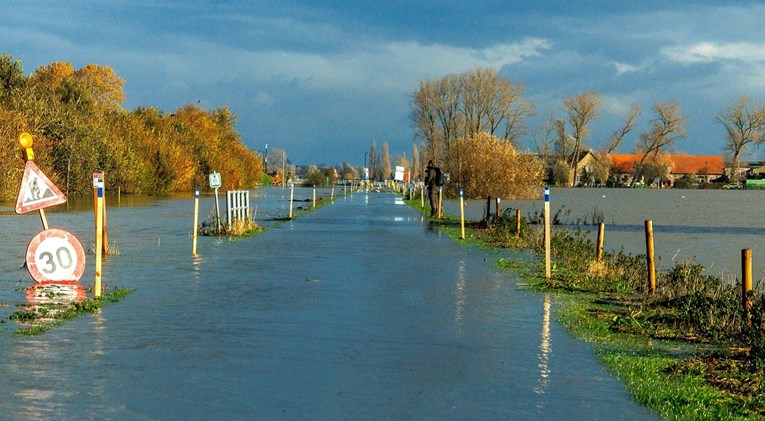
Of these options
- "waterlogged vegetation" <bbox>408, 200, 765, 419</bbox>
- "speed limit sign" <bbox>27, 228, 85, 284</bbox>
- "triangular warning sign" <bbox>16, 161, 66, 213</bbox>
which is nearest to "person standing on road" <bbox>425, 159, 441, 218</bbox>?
"waterlogged vegetation" <bbox>408, 200, 765, 419</bbox>

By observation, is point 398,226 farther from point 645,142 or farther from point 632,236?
point 645,142

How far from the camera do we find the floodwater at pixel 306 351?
741 centimetres

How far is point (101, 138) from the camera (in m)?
74.6

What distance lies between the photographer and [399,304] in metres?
13.3

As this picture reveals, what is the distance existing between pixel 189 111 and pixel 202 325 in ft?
357

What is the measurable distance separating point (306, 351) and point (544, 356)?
2376mm

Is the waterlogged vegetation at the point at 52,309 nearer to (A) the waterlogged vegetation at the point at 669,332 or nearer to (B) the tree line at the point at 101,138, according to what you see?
(A) the waterlogged vegetation at the point at 669,332

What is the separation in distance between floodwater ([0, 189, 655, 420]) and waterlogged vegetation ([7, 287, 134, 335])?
0.17 meters

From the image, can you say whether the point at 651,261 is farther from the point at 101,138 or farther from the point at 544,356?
the point at 101,138

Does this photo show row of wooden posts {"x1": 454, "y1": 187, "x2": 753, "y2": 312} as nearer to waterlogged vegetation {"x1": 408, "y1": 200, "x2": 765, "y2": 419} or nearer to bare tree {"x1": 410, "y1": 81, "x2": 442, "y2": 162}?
waterlogged vegetation {"x1": 408, "y1": 200, "x2": 765, "y2": 419}

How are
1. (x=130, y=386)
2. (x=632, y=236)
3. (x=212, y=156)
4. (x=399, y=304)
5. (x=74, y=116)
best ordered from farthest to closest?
1. (x=212, y=156)
2. (x=74, y=116)
3. (x=632, y=236)
4. (x=399, y=304)
5. (x=130, y=386)

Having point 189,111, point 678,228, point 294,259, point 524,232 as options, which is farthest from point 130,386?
point 189,111

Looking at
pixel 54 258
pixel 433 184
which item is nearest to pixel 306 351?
pixel 54 258

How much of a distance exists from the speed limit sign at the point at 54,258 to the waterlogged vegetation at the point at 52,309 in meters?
0.27
